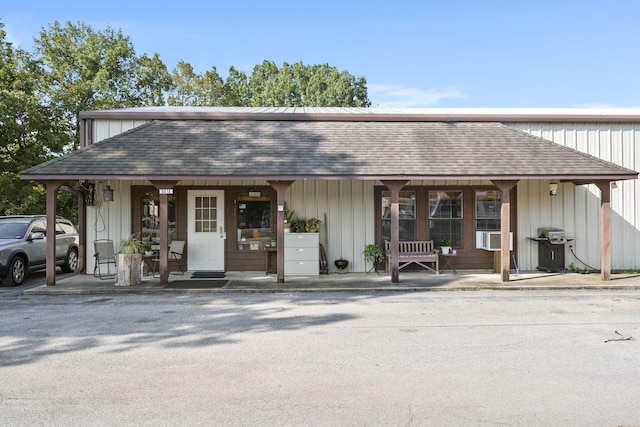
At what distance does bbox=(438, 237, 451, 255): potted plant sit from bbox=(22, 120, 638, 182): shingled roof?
247cm

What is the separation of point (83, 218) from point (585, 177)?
40.8 ft

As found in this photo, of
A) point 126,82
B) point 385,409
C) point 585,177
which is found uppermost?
point 126,82

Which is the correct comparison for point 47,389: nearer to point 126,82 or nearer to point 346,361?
point 346,361

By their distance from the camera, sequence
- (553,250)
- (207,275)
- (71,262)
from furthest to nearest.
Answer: (71,262) → (553,250) → (207,275)

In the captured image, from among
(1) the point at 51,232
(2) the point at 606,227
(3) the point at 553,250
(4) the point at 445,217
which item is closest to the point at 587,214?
(3) the point at 553,250

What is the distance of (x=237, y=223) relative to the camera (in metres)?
12.9

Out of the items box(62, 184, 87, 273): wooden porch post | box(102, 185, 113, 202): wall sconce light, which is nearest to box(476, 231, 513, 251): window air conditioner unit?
box(102, 185, 113, 202): wall sconce light

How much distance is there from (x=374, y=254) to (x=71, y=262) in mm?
8840

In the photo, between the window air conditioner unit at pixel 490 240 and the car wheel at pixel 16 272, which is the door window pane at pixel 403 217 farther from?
the car wheel at pixel 16 272

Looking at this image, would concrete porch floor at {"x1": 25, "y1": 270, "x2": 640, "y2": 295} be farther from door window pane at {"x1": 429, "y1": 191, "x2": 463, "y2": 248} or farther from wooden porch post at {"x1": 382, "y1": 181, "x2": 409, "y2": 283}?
door window pane at {"x1": 429, "y1": 191, "x2": 463, "y2": 248}

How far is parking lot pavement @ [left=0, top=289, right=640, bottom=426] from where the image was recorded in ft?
13.1

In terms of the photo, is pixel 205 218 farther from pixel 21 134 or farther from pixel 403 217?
pixel 21 134

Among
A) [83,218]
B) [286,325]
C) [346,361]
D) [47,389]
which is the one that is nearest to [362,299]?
[286,325]

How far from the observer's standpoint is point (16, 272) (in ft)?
37.3
